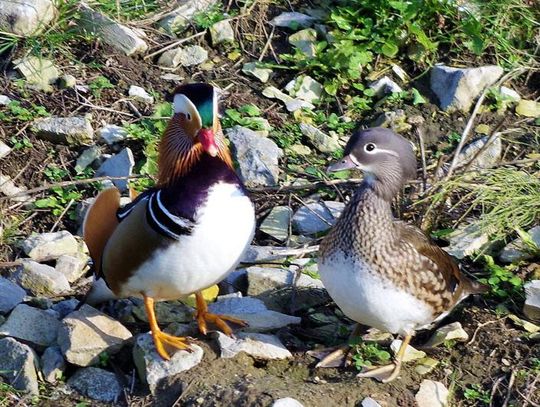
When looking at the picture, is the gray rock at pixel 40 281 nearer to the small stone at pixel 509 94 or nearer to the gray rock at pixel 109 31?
the gray rock at pixel 109 31

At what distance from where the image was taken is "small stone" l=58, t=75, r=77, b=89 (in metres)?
5.59

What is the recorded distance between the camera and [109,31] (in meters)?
5.86

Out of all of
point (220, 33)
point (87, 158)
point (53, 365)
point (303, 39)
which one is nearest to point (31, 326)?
point (53, 365)

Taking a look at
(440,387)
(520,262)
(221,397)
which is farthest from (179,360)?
(520,262)

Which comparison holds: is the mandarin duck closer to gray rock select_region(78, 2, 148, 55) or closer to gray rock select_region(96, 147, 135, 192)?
gray rock select_region(96, 147, 135, 192)

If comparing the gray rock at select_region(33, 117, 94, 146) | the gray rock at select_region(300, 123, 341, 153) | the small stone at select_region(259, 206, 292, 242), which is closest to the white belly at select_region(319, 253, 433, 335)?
the small stone at select_region(259, 206, 292, 242)

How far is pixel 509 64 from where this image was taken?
5.90m

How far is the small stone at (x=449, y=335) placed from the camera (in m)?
4.14

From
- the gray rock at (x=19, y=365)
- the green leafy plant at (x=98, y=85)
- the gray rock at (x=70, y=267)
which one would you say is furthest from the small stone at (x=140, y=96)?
the gray rock at (x=19, y=365)

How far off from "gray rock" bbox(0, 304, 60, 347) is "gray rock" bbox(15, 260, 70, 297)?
282 millimetres

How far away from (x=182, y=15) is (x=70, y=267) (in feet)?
6.66

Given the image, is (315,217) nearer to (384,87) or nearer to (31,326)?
(384,87)

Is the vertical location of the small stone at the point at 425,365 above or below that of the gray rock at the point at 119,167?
above

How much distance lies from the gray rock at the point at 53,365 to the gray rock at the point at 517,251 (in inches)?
77.5
